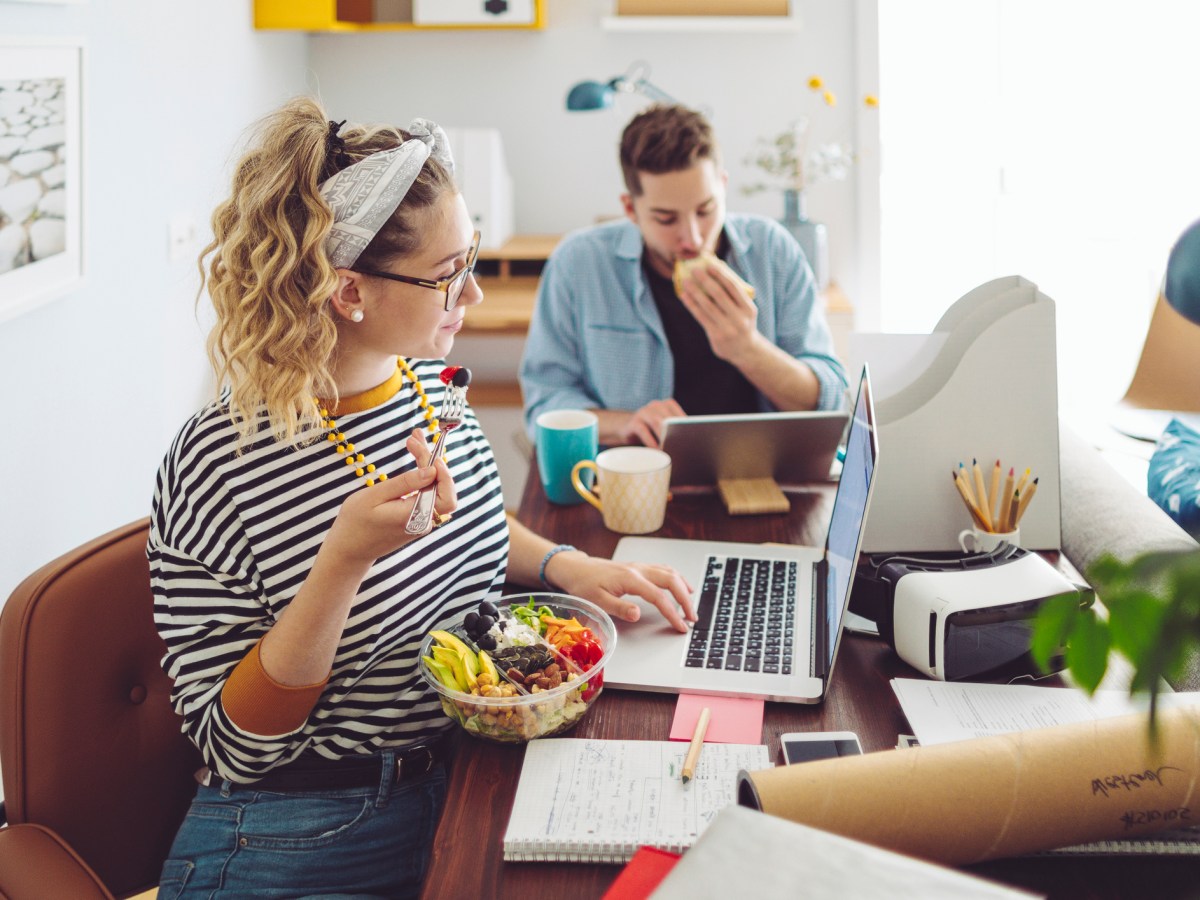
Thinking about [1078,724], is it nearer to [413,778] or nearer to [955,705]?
[955,705]

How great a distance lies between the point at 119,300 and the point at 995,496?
5.74ft

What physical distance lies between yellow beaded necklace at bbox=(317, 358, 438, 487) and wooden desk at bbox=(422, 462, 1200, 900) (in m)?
0.30

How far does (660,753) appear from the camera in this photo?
3.03 feet

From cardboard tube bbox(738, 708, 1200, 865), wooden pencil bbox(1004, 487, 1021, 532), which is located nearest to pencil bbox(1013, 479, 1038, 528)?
wooden pencil bbox(1004, 487, 1021, 532)

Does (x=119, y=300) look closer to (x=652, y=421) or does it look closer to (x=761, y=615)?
(x=652, y=421)

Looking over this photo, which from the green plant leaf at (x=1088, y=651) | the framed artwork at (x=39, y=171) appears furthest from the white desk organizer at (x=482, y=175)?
the green plant leaf at (x=1088, y=651)

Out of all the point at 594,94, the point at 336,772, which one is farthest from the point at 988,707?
the point at 594,94

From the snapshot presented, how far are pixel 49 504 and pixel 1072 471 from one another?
1.70 m

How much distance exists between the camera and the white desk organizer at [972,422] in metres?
1.28

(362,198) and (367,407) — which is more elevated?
(362,198)

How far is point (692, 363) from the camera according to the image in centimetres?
216

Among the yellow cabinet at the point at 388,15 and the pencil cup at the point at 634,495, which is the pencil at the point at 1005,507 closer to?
the pencil cup at the point at 634,495

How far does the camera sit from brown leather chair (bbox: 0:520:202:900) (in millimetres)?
1064

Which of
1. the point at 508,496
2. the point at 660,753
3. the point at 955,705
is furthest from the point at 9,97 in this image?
the point at 508,496
